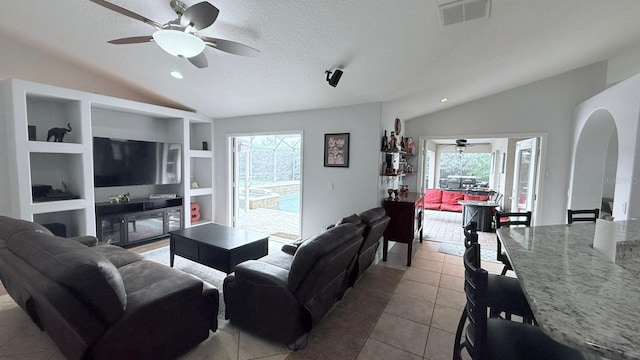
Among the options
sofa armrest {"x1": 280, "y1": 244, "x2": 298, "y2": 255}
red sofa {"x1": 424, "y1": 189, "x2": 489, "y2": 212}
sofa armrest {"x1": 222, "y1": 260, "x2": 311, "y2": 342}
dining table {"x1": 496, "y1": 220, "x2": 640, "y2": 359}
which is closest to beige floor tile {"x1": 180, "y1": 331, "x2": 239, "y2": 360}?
sofa armrest {"x1": 222, "y1": 260, "x2": 311, "y2": 342}

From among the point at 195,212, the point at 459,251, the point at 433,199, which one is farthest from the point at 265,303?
the point at 433,199

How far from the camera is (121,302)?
1574 mm

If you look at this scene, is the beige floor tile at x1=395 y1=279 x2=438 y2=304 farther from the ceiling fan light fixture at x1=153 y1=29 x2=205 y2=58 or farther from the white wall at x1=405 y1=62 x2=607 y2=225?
the ceiling fan light fixture at x1=153 y1=29 x2=205 y2=58

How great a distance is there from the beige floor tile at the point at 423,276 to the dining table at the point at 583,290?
163 cm

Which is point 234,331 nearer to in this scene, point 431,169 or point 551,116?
point 551,116

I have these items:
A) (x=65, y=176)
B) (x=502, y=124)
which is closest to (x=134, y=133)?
(x=65, y=176)

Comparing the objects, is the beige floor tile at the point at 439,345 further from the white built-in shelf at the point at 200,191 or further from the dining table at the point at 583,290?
the white built-in shelf at the point at 200,191

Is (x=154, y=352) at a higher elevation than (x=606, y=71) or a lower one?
lower

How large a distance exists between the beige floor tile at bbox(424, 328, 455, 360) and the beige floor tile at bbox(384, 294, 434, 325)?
16cm

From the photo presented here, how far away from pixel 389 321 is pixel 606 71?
4.82 metres

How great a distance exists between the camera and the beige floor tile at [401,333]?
2113mm

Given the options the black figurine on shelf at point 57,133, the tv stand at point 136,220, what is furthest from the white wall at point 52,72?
the tv stand at point 136,220

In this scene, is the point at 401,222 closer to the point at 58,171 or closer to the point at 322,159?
the point at 322,159

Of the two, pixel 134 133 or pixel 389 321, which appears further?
pixel 134 133
